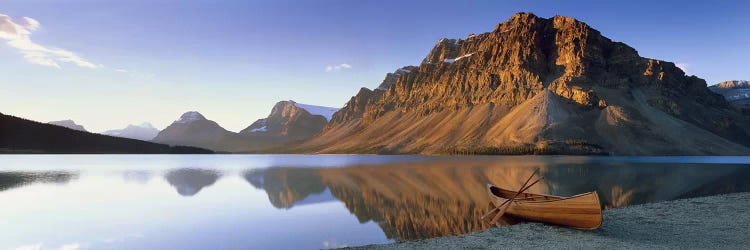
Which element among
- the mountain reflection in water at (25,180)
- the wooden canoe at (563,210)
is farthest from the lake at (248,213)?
the wooden canoe at (563,210)

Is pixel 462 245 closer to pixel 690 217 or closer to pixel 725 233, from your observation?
pixel 725 233

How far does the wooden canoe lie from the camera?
2284 cm

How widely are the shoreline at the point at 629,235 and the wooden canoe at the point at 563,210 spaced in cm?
43

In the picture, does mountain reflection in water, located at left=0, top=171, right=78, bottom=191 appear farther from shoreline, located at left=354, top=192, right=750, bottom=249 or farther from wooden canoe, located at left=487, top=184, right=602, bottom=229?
wooden canoe, located at left=487, top=184, right=602, bottom=229

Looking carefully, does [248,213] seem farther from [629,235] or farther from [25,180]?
[25,180]

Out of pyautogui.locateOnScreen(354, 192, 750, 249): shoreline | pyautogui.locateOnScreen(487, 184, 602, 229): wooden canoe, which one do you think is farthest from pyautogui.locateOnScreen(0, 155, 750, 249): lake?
pyautogui.locateOnScreen(354, 192, 750, 249): shoreline

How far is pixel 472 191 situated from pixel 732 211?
21.9m

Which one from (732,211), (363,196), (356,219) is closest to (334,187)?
(363,196)

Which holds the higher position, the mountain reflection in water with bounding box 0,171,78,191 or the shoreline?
the mountain reflection in water with bounding box 0,171,78,191

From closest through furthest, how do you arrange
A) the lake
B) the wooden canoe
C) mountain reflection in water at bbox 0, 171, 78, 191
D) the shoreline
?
the shoreline, the wooden canoe, the lake, mountain reflection in water at bbox 0, 171, 78, 191

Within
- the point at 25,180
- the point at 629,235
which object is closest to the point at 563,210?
the point at 629,235

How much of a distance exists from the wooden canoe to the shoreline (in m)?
0.43

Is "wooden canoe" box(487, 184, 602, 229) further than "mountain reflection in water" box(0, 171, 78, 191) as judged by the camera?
No

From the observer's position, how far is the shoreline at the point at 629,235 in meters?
21.1
